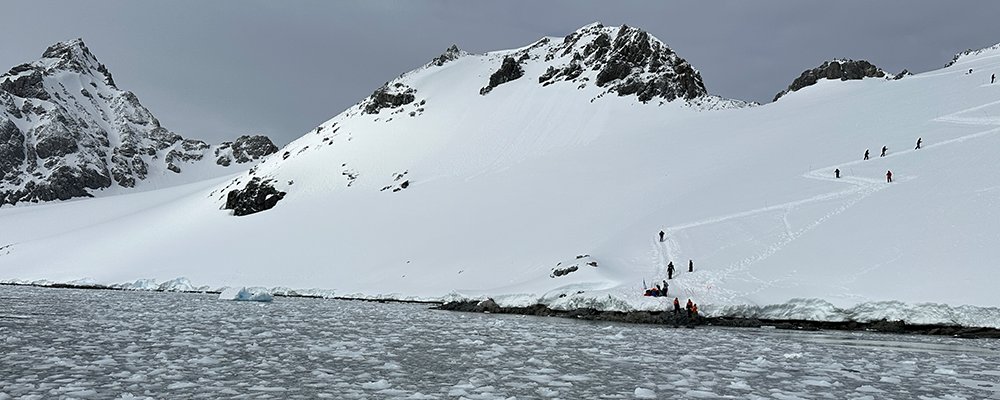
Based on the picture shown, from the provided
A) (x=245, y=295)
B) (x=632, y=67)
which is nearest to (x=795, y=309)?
(x=245, y=295)

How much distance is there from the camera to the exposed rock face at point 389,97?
130000 mm

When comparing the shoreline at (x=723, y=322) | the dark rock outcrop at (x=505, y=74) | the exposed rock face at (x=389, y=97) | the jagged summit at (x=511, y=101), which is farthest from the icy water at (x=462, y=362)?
the exposed rock face at (x=389, y=97)

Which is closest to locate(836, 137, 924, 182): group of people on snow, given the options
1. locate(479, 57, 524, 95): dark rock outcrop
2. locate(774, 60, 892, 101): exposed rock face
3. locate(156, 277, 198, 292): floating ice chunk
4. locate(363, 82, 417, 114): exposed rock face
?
locate(774, 60, 892, 101): exposed rock face

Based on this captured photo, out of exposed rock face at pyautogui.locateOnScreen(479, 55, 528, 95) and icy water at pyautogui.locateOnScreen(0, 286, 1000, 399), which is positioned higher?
exposed rock face at pyautogui.locateOnScreen(479, 55, 528, 95)

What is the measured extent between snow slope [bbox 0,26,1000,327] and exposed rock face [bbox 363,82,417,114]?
1326 mm

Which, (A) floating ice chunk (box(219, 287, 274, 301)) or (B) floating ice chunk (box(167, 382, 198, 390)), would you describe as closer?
(B) floating ice chunk (box(167, 382, 198, 390))

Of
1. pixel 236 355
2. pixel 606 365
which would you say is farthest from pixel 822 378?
pixel 236 355

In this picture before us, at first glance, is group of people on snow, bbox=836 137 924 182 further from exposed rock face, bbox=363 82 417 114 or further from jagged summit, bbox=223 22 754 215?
exposed rock face, bbox=363 82 417 114

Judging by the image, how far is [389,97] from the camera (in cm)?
13188

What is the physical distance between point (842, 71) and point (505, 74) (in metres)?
65.2

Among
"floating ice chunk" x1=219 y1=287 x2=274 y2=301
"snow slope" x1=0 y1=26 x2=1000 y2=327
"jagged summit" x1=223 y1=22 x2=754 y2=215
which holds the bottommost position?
"floating ice chunk" x1=219 y1=287 x2=274 y2=301

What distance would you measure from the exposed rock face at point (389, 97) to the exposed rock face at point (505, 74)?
1675 centimetres

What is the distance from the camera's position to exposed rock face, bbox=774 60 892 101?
374 feet

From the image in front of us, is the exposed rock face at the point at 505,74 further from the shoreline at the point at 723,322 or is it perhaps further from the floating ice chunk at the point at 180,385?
the floating ice chunk at the point at 180,385
